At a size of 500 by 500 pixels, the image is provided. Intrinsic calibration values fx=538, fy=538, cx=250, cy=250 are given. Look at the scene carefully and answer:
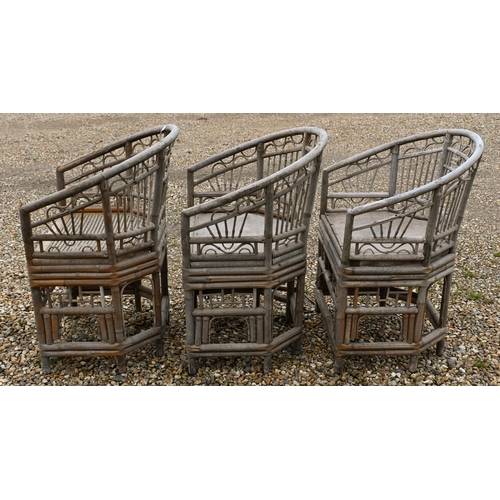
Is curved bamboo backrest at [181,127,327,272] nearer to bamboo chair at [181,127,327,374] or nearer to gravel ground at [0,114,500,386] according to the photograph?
bamboo chair at [181,127,327,374]

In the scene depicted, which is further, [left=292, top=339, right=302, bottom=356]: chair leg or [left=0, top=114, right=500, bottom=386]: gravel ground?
[left=292, top=339, right=302, bottom=356]: chair leg

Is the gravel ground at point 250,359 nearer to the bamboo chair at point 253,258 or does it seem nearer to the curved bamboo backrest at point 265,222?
the bamboo chair at point 253,258

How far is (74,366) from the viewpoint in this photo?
461 cm

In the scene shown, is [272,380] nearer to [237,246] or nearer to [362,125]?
[237,246]

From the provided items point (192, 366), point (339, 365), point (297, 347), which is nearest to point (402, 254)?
point (339, 365)

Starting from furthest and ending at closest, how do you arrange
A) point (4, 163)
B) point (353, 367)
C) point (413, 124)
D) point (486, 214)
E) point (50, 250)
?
point (413, 124) → point (4, 163) → point (486, 214) → point (353, 367) → point (50, 250)

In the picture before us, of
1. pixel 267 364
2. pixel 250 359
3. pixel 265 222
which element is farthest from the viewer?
pixel 250 359

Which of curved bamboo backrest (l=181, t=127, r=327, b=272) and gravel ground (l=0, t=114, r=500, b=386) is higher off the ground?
curved bamboo backrest (l=181, t=127, r=327, b=272)

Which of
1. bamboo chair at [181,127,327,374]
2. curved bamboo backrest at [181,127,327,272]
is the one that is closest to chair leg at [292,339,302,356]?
bamboo chair at [181,127,327,374]

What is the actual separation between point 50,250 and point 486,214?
660 cm

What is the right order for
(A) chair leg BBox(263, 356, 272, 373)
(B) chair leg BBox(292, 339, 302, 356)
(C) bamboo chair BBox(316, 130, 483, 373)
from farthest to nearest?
(B) chair leg BBox(292, 339, 302, 356), (A) chair leg BBox(263, 356, 272, 373), (C) bamboo chair BBox(316, 130, 483, 373)

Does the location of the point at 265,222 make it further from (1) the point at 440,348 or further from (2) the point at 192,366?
(1) the point at 440,348
